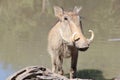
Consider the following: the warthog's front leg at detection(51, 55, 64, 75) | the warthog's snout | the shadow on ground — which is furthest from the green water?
the warthog's snout

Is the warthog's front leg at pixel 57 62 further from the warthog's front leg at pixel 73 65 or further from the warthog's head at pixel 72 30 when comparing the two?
the warthog's head at pixel 72 30

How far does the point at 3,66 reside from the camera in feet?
27.9

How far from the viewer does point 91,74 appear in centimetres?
804

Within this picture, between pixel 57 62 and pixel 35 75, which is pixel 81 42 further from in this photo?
pixel 57 62

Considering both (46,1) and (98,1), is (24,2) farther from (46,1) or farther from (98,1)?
(98,1)

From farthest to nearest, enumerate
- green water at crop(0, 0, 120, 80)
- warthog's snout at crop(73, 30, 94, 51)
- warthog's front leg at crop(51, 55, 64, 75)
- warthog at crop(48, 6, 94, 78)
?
green water at crop(0, 0, 120, 80)
warthog's front leg at crop(51, 55, 64, 75)
warthog at crop(48, 6, 94, 78)
warthog's snout at crop(73, 30, 94, 51)

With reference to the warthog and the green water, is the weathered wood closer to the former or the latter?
the warthog

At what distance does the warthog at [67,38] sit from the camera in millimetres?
6348

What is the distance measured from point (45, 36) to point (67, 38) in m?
4.27

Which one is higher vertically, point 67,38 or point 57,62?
point 67,38

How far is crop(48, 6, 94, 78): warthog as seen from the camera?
635 centimetres

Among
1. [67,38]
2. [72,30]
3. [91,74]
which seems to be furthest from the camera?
[91,74]

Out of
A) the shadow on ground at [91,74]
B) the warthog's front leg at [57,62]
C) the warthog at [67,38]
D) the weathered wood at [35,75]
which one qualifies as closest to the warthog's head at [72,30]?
the warthog at [67,38]

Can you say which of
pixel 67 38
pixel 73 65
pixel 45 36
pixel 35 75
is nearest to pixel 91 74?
pixel 73 65
